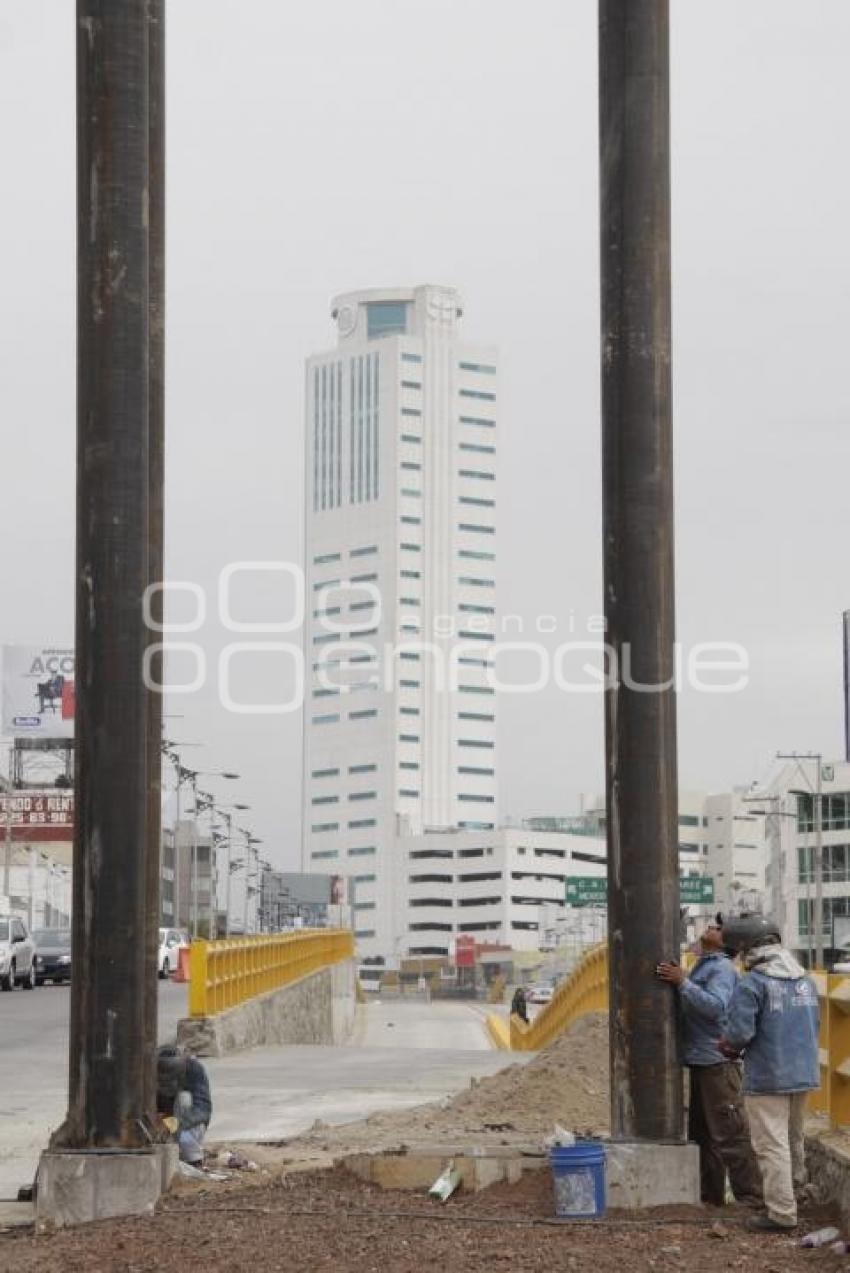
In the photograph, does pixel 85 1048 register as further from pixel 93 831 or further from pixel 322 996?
pixel 322 996

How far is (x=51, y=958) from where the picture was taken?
5278cm

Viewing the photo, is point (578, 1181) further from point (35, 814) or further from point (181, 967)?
point (35, 814)

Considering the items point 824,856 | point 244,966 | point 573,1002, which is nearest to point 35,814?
point 824,856

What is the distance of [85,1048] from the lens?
11484mm

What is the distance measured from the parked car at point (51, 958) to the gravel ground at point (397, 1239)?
4166 cm

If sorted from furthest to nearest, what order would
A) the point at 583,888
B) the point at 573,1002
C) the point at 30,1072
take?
the point at 583,888 < the point at 573,1002 < the point at 30,1072

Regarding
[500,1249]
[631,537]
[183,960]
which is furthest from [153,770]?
[183,960]

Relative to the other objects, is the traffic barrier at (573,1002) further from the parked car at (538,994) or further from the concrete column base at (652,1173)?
the parked car at (538,994)

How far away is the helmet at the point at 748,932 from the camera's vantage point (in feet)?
37.3

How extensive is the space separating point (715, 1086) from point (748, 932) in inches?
39.5

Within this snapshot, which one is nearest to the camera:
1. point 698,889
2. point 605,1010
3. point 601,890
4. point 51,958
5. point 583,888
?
point 605,1010

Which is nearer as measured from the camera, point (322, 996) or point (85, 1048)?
→ point (85, 1048)

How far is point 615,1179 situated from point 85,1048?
8.94 ft

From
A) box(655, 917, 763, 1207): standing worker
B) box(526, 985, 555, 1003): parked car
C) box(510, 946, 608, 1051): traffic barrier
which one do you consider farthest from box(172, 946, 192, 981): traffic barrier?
box(526, 985, 555, 1003): parked car
